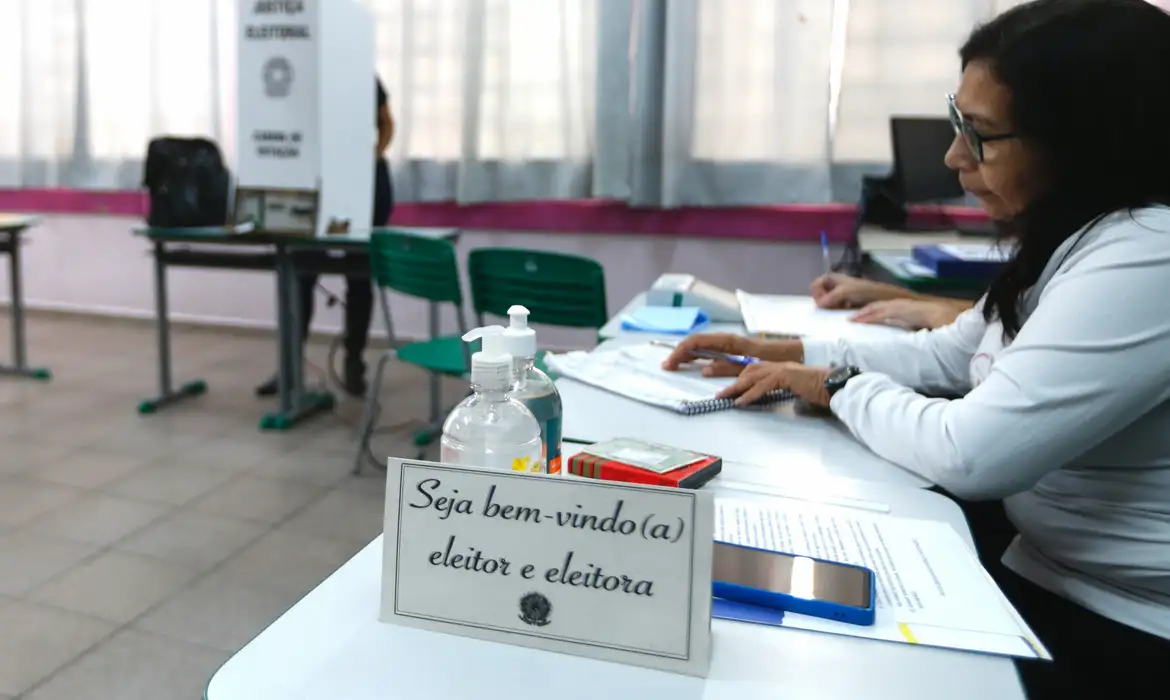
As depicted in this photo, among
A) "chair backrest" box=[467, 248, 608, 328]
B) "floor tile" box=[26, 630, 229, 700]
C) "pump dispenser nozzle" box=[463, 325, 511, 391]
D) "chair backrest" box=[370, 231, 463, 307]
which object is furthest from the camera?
"chair backrest" box=[370, 231, 463, 307]

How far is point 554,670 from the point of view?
1.93 feet

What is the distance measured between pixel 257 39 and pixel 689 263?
197 centimetres

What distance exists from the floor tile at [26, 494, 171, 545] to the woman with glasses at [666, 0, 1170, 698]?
2.03m

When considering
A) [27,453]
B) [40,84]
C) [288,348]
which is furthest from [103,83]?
[27,453]

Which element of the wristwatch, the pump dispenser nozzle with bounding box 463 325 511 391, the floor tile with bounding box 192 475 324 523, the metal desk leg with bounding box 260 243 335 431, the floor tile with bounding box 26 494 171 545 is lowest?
the floor tile with bounding box 26 494 171 545

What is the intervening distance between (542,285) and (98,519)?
1.34 m

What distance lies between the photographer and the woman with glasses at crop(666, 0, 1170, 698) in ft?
2.75

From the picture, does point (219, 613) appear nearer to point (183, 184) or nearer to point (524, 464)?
point (524, 464)

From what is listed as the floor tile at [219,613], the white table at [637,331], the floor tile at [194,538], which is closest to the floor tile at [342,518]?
Answer: the floor tile at [194,538]

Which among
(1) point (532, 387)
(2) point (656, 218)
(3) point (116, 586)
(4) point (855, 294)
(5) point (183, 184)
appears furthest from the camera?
(2) point (656, 218)

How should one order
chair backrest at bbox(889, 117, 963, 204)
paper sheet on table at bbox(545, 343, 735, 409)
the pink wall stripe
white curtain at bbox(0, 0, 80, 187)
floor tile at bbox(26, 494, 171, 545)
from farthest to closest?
white curtain at bbox(0, 0, 80, 187), the pink wall stripe, chair backrest at bbox(889, 117, 963, 204), floor tile at bbox(26, 494, 171, 545), paper sheet on table at bbox(545, 343, 735, 409)

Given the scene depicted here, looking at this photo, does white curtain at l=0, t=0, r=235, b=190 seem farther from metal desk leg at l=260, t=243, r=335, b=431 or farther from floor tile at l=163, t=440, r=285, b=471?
floor tile at l=163, t=440, r=285, b=471

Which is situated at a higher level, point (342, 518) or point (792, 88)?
point (792, 88)

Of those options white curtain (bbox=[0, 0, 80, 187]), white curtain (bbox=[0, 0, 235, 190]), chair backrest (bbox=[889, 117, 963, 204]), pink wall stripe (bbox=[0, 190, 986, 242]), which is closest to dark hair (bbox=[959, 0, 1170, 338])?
chair backrest (bbox=[889, 117, 963, 204])
